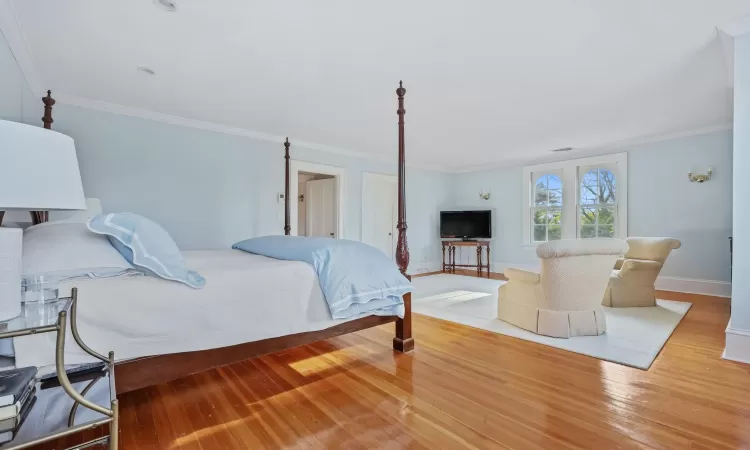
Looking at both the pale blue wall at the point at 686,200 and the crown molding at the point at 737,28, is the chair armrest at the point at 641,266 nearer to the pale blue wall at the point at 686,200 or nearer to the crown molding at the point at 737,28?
the pale blue wall at the point at 686,200

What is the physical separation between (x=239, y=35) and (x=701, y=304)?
562 cm

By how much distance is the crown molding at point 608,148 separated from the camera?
472 cm

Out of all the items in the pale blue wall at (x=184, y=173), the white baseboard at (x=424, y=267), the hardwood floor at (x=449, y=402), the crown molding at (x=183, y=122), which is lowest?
the hardwood floor at (x=449, y=402)

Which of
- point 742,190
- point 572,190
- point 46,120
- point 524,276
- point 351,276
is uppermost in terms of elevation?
point 46,120

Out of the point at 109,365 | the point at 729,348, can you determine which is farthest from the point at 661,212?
the point at 109,365

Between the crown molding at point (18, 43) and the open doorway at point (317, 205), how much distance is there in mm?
3353

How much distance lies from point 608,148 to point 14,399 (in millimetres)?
6893

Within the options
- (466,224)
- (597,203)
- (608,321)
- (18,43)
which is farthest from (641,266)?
(18,43)

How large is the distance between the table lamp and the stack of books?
8.8 inches

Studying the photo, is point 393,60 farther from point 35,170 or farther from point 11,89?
point 11,89

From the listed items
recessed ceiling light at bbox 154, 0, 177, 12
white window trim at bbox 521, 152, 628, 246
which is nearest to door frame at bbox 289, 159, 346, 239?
recessed ceiling light at bbox 154, 0, 177, 12

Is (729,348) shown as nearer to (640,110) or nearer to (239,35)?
(640,110)

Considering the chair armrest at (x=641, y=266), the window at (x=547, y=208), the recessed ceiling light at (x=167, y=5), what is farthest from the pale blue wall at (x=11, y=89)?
the window at (x=547, y=208)

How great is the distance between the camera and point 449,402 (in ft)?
6.27
